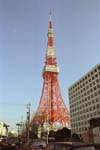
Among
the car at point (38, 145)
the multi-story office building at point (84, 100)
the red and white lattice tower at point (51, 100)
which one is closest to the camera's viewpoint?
the car at point (38, 145)

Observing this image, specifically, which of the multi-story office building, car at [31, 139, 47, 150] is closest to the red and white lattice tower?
the multi-story office building

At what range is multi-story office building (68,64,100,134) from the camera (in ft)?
198

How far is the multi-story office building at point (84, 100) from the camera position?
6028cm

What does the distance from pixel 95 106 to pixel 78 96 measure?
12.8 metres

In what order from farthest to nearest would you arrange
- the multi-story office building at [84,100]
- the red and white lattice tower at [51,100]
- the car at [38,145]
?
the red and white lattice tower at [51,100], the multi-story office building at [84,100], the car at [38,145]

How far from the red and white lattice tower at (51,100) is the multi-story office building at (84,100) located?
4128mm

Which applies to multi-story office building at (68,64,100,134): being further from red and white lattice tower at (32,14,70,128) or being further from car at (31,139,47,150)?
car at (31,139,47,150)

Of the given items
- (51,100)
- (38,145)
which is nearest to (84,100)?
(51,100)

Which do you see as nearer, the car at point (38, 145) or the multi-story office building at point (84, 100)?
the car at point (38, 145)

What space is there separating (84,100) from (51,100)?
10315 millimetres

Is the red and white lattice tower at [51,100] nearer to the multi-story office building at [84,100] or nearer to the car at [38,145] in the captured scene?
the multi-story office building at [84,100]

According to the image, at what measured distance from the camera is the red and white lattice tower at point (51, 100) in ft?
223

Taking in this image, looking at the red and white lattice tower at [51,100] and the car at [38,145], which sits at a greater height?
the red and white lattice tower at [51,100]

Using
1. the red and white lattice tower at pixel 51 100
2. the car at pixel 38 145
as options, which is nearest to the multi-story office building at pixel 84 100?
the red and white lattice tower at pixel 51 100
